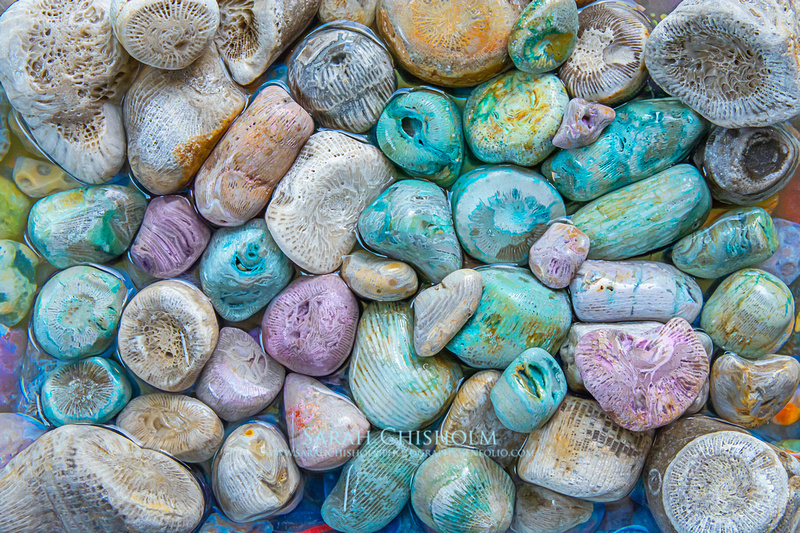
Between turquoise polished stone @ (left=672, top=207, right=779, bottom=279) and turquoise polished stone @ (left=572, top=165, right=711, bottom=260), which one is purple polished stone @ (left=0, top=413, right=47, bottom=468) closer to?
turquoise polished stone @ (left=572, top=165, right=711, bottom=260)

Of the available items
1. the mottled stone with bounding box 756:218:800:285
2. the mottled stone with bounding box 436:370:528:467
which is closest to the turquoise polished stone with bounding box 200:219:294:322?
→ the mottled stone with bounding box 436:370:528:467

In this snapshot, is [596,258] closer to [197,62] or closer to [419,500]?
[419,500]

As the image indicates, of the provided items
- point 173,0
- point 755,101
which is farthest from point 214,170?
point 755,101

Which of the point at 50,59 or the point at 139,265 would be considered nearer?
the point at 50,59

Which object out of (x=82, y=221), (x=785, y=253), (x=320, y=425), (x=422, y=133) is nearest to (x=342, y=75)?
(x=422, y=133)

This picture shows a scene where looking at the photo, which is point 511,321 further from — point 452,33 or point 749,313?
point 452,33

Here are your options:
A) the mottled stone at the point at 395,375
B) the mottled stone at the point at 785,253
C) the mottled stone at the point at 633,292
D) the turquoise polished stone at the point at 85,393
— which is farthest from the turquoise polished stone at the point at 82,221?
the mottled stone at the point at 785,253
